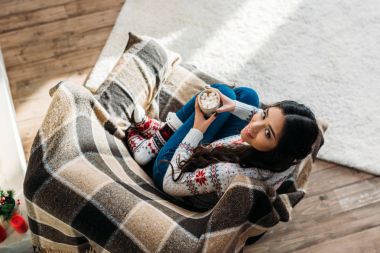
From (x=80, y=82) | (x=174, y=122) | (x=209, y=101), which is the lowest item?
(x=80, y=82)

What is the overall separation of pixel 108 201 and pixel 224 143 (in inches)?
16.3

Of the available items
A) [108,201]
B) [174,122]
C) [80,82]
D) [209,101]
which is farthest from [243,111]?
[80,82]

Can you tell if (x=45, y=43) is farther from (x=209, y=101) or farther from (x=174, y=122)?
(x=209, y=101)

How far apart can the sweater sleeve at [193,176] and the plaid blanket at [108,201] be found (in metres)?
0.05

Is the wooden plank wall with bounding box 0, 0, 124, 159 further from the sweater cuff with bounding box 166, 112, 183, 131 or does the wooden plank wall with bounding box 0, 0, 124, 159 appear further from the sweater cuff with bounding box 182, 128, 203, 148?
the sweater cuff with bounding box 182, 128, 203, 148

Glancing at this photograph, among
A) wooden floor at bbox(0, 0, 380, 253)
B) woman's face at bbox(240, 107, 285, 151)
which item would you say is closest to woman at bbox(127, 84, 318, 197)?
woman's face at bbox(240, 107, 285, 151)

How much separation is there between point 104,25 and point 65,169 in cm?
115

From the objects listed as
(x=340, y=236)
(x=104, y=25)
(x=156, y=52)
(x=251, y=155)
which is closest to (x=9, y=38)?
(x=104, y=25)

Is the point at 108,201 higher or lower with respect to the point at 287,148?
lower

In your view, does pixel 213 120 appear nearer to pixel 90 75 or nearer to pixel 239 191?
pixel 239 191

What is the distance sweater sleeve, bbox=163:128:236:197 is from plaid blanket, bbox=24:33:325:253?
0.05 meters

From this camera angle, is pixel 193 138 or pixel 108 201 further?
pixel 193 138

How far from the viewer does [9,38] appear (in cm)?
217

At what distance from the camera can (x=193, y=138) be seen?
1.39 meters
